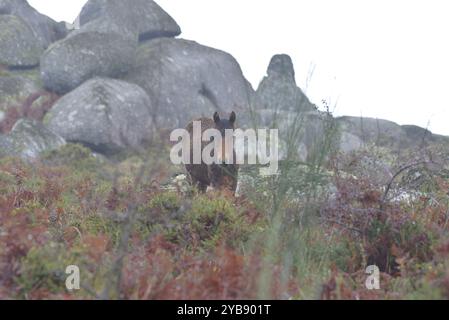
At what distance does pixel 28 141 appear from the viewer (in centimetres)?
1756

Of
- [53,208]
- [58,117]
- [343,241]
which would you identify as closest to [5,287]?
[343,241]

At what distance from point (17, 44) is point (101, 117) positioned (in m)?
8.60

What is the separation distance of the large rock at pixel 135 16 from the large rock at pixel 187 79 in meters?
1.09

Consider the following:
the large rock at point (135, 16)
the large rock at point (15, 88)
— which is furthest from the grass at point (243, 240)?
the large rock at point (135, 16)

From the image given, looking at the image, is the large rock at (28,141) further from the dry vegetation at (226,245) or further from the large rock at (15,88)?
the dry vegetation at (226,245)

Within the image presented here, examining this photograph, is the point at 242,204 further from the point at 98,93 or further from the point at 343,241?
the point at 98,93

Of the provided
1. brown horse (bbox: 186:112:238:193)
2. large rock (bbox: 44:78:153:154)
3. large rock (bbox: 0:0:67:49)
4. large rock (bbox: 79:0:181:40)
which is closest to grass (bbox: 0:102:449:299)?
brown horse (bbox: 186:112:238:193)

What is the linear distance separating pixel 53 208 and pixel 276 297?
477cm

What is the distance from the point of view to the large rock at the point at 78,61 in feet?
79.5

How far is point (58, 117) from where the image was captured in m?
21.5

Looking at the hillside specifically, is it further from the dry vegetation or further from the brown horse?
the brown horse

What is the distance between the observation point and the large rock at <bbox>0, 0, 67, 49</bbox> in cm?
2922

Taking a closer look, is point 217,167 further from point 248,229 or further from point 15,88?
point 15,88
